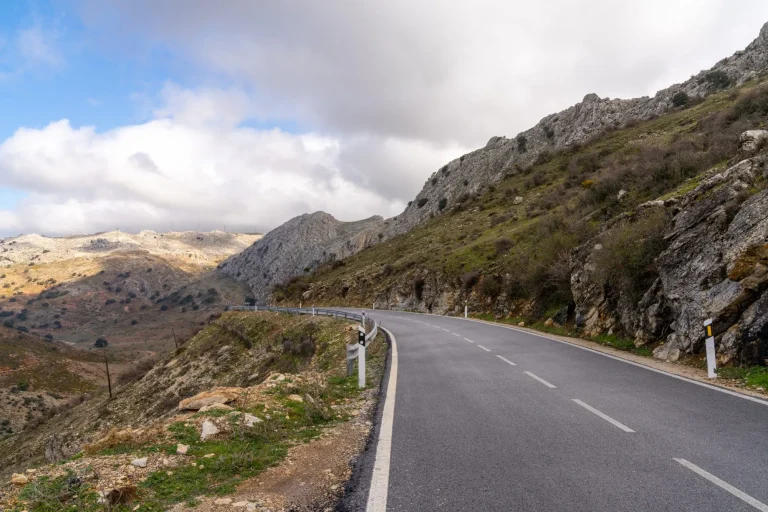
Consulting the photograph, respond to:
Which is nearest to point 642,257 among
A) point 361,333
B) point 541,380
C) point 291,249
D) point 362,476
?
point 541,380

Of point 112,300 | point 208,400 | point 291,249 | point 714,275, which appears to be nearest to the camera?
point 208,400

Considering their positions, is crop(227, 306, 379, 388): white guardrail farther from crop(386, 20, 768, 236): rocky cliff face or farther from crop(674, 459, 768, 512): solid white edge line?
crop(386, 20, 768, 236): rocky cliff face

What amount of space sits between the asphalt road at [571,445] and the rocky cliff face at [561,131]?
198ft

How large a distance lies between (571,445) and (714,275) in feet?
27.2

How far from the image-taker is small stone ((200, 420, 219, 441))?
583 cm

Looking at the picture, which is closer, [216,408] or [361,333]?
[216,408]

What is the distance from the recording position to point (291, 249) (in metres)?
134

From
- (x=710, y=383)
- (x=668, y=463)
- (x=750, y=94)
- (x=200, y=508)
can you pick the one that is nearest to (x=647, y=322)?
(x=710, y=383)

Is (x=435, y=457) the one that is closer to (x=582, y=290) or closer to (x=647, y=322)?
(x=647, y=322)

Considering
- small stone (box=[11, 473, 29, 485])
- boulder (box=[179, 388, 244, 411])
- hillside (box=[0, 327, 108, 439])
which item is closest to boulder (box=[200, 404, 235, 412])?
boulder (box=[179, 388, 244, 411])

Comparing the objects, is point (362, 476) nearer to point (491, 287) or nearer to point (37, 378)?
point (491, 287)

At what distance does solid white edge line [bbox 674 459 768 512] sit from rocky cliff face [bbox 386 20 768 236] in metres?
62.9

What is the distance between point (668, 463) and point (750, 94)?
30.0 metres

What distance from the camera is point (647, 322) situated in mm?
12820
